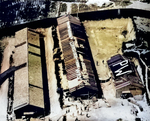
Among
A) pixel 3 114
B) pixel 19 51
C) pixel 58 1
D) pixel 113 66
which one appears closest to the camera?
pixel 3 114

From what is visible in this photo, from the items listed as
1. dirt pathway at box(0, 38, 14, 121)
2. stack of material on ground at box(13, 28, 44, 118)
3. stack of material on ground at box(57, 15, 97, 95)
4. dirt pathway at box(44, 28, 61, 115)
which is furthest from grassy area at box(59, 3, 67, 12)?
dirt pathway at box(0, 38, 14, 121)

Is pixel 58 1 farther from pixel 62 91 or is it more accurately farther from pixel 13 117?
pixel 13 117

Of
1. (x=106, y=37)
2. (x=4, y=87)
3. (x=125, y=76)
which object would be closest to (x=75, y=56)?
(x=125, y=76)

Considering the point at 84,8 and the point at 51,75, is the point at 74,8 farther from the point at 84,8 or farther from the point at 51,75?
the point at 51,75

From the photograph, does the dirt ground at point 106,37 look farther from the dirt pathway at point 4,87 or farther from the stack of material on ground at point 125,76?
the dirt pathway at point 4,87

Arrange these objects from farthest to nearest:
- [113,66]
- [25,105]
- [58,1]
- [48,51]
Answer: [58,1]
[48,51]
[113,66]
[25,105]

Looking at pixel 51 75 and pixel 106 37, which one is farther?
pixel 106 37

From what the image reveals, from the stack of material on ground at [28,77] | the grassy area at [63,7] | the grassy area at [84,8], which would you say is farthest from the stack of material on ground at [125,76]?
the grassy area at [63,7]

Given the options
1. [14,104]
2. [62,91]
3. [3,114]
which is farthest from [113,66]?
[3,114]
